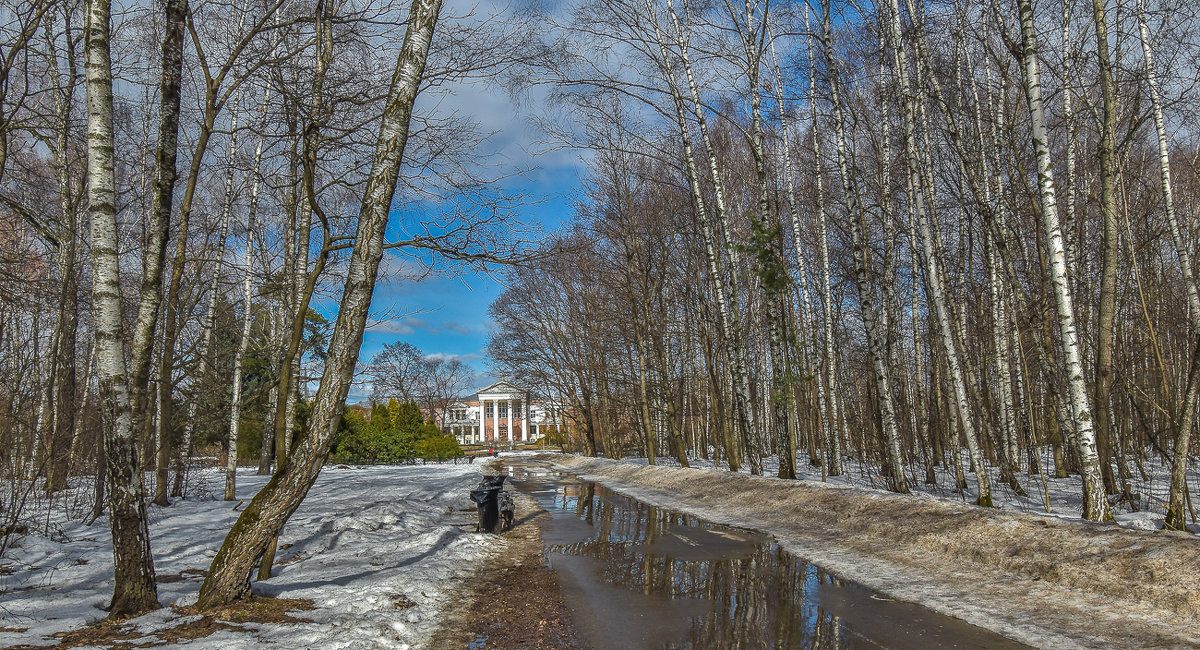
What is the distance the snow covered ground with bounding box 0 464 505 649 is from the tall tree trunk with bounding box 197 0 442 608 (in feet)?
1.71

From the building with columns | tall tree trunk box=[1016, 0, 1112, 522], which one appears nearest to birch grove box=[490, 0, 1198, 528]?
tall tree trunk box=[1016, 0, 1112, 522]

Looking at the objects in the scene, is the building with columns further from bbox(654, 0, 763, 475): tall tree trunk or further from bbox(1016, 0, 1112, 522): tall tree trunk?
bbox(1016, 0, 1112, 522): tall tree trunk

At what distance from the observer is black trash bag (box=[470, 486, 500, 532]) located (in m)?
10.5

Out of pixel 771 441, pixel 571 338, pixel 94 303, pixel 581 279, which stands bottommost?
pixel 771 441

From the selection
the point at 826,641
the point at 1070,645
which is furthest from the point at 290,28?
the point at 1070,645

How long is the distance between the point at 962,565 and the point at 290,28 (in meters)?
10.6

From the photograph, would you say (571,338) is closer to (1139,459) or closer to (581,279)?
(581,279)

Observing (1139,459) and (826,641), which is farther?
(1139,459)

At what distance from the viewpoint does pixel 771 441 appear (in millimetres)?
34531

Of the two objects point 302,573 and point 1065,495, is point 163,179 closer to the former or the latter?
point 302,573

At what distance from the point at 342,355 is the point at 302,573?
3125mm

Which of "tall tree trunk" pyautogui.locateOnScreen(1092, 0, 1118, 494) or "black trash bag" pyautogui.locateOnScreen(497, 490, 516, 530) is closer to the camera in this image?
"tall tree trunk" pyautogui.locateOnScreen(1092, 0, 1118, 494)

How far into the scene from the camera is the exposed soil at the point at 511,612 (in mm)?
4887

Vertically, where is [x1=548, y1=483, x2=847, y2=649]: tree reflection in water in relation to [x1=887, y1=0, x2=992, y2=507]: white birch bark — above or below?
below
